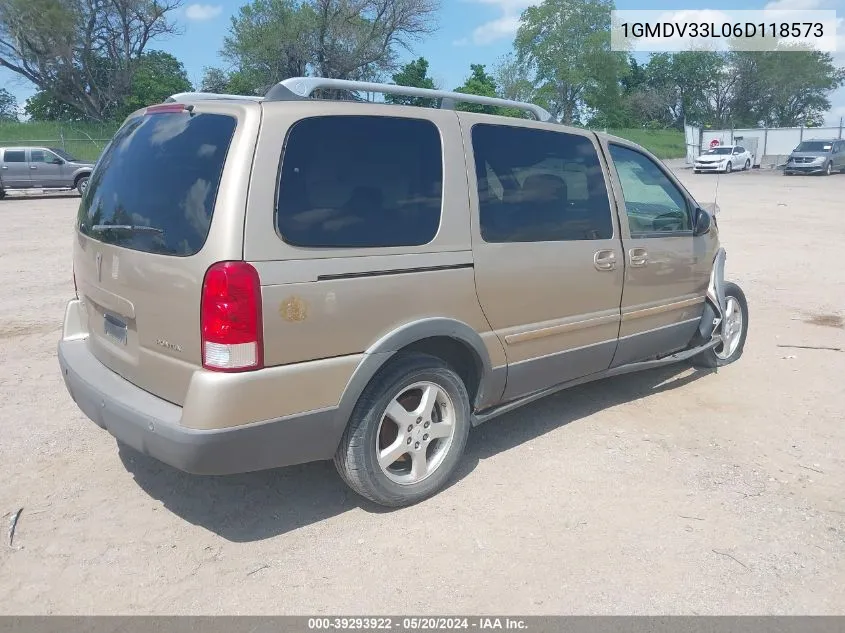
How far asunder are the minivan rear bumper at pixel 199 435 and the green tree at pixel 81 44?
42.6 meters

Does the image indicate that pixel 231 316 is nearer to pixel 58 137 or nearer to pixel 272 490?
pixel 272 490

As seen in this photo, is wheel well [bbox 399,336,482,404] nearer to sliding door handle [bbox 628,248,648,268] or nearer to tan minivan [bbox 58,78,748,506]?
tan minivan [bbox 58,78,748,506]

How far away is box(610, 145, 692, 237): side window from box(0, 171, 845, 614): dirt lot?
124cm

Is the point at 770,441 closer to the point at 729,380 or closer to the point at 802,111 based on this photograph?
the point at 729,380

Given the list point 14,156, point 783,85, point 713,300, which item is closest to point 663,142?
point 783,85

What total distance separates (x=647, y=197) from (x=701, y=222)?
0.47 m

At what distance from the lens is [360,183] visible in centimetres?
320

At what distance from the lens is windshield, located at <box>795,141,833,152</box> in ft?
116

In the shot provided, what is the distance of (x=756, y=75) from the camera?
7300 centimetres

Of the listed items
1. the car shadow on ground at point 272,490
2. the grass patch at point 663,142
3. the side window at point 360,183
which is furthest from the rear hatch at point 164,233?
the grass patch at point 663,142

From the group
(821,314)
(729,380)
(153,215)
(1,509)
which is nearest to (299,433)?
(153,215)

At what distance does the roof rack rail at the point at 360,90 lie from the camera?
3.29m

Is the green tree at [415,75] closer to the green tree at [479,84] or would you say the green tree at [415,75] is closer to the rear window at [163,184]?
the green tree at [479,84]
